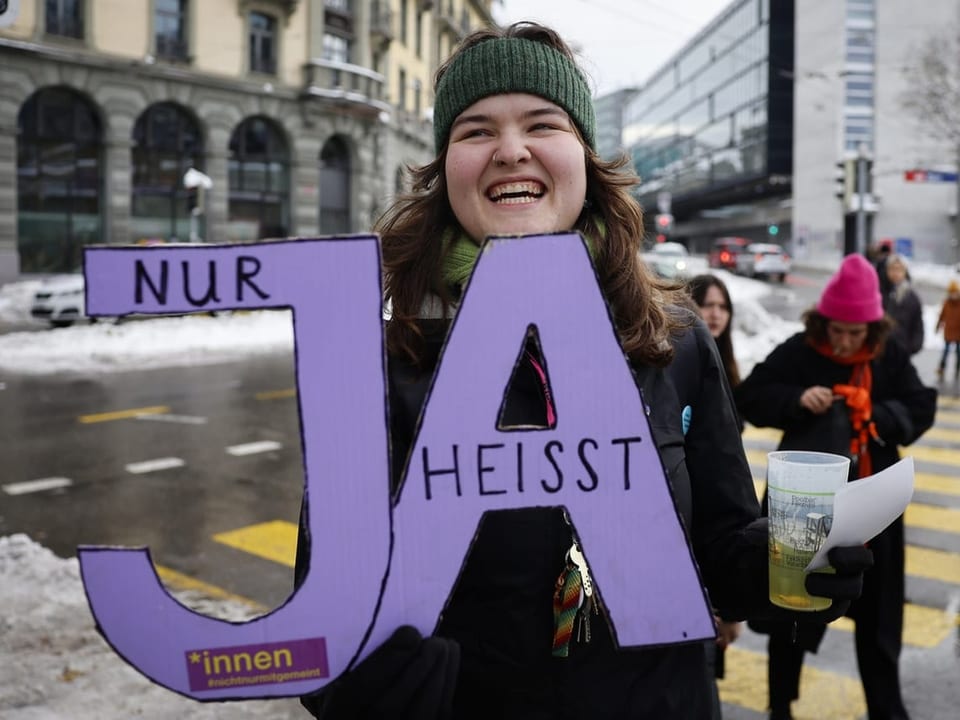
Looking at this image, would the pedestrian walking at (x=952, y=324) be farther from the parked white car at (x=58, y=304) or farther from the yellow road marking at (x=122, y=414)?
the parked white car at (x=58, y=304)

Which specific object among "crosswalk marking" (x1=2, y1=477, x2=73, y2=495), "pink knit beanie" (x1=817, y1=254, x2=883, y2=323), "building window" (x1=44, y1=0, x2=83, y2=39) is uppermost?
"building window" (x1=44, y1=0, x2=83, y2=39)

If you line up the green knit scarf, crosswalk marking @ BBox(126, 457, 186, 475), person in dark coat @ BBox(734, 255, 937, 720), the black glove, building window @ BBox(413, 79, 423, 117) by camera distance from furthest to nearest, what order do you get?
building window @ BBox(413, 79, 423, 117), crosswalk marking @ BBox(126, 457, 186, 475), person in dark coat @ BBox(734, 255, 937, 720), the green knit scarf, the black glove

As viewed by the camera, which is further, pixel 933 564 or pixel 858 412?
pixel 933 564

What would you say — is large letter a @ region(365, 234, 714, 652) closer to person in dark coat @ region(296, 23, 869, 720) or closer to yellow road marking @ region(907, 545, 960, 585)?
person in dark coat @ region(296, 23, 869, 720)

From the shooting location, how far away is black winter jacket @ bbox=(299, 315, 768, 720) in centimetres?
160

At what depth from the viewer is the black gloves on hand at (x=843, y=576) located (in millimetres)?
1438

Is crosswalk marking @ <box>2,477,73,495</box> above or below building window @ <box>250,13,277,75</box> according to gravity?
below

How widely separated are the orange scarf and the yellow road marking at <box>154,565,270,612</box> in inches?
120

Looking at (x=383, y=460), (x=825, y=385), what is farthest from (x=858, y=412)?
(x=383, y=460)

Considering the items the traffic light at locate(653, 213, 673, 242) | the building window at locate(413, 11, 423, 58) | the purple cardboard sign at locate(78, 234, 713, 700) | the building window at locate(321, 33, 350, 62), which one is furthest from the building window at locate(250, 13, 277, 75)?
the purple cardboard sign at locate(78, 234, 713, 700)

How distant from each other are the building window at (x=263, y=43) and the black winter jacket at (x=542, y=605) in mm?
31917

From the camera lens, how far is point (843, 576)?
1.47 m

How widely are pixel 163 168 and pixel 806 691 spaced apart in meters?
28.3

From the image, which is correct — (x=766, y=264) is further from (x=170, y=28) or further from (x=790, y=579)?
(x=790, y=579)
